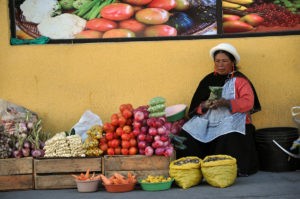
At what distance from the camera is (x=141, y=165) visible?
6293 millimetres

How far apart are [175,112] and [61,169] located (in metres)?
1.55

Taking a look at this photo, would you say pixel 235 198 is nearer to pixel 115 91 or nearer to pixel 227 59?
pixel 227 59

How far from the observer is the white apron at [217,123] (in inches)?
262

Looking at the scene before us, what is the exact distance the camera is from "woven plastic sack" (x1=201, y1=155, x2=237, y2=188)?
5953 millimetres

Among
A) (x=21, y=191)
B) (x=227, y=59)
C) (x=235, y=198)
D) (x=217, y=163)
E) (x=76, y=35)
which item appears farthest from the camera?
(x=76, y=35)

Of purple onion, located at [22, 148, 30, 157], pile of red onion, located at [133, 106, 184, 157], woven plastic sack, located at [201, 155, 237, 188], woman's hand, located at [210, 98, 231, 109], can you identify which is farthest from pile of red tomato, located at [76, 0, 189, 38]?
woven plastic sack, located at [201, 155, 237, 188]

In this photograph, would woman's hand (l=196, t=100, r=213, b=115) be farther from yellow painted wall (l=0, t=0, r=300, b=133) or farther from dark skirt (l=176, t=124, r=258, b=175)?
yellow painted wall (l=0, t=0, r=300, b=133)

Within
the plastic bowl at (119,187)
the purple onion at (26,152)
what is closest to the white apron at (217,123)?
the plastic bowl at (119,187)

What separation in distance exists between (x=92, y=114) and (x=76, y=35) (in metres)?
1.04

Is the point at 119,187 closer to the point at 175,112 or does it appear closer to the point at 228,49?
the point at 175,112

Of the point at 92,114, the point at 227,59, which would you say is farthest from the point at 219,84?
the point at 92,114

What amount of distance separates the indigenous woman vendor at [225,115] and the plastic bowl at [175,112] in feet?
0.33

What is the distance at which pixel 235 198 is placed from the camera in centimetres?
558

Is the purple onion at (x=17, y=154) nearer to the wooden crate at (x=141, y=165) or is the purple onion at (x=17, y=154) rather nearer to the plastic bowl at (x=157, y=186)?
the wooden crate at (x=141, y=165)
